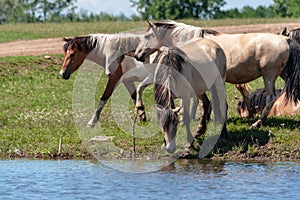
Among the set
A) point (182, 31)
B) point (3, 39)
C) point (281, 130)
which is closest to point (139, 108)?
point (182, 31)

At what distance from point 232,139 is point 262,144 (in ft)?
1.70

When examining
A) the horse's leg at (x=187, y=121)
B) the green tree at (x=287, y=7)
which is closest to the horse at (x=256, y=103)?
the horse's leg at (x=187, y=121)

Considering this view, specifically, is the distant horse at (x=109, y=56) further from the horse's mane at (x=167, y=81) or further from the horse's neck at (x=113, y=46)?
the horse's mane at (x=167, y=81)

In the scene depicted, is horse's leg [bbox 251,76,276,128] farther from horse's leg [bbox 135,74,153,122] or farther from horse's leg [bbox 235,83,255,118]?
horse's leg [bbox 135,74,153,122]

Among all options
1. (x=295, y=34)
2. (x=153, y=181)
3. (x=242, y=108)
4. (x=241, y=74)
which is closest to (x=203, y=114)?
(x=241, y=74)

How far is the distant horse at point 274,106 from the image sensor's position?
49.2 feet

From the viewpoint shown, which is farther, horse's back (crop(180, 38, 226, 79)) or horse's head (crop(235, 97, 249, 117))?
horse's head (crop(235, 97, 249, 117))

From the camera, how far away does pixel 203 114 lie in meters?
13.6

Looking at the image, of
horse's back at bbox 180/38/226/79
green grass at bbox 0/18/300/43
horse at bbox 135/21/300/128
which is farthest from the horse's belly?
green grass at bbox 0/18/300/43

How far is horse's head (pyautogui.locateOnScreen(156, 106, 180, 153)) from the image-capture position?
11.3 metres

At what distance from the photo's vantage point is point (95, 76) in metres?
21.4

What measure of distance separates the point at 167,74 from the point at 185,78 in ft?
1.72

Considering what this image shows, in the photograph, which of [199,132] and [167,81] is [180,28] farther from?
[167,81]

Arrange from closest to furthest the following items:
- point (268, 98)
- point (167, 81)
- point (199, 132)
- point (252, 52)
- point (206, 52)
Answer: point (167, 81), point (206, 52), point (199, 132), point (252, 52), point (268, 98)
